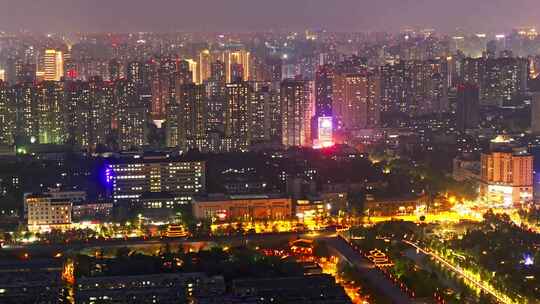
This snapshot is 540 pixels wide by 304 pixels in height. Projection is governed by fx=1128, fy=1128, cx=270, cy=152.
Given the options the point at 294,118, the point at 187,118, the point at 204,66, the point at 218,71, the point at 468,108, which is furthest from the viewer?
the point at 204,66

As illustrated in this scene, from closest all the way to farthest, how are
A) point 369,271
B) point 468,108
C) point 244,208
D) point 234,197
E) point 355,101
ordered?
point 369,271, point 244,208, point 234,197, point 468,108, point 355,101

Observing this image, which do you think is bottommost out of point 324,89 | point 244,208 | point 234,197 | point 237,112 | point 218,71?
point 244,208

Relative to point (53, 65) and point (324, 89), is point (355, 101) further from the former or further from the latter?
point (53, 65)

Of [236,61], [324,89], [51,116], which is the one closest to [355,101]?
→ [324,89]

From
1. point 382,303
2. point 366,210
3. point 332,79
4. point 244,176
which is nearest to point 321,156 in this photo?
point 244,176

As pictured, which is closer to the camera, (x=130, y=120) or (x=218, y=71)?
(x=130, y=120)

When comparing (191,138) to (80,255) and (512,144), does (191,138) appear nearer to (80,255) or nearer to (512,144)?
(512,144)

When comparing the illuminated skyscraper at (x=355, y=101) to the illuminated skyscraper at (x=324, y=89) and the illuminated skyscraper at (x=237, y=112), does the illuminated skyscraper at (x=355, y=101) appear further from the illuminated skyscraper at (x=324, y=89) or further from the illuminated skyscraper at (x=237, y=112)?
the illuminated skyscraper at (x=237, y=112)

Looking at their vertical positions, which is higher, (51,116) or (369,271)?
(51,116)
